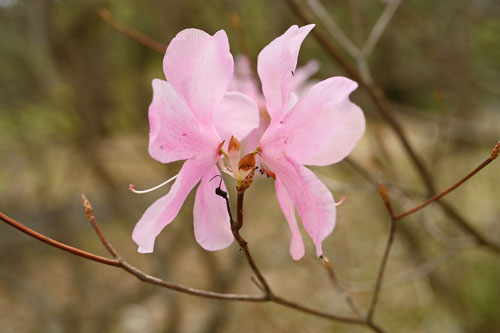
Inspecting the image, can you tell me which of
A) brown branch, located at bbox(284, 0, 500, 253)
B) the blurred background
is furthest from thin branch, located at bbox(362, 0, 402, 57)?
brown branch, located at bbox(284, 0, 500, 253)

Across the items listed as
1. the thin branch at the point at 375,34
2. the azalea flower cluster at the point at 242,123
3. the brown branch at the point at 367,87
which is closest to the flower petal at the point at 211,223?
the azalea flower cluster at the point at 242,123

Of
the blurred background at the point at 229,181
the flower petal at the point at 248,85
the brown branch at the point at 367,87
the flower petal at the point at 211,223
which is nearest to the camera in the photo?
the flower petal at the point at 211,223

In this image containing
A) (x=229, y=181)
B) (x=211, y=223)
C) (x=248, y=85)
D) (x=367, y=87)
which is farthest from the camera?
(x=229, y=181)

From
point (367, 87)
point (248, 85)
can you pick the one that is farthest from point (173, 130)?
point (248, 85)

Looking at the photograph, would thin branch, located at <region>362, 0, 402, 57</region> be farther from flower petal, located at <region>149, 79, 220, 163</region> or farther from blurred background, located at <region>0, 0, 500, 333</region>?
flower petal, located at <region>149, 79, 220, 163</region>

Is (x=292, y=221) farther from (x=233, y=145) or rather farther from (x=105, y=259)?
(x=105, y=259)

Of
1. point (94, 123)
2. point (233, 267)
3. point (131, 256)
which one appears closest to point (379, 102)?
point (233, 267)

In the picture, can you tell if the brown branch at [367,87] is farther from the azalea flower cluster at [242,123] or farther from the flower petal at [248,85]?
the azalea flower cluster at [242,123]

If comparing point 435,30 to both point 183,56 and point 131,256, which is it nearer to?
point 183,56
